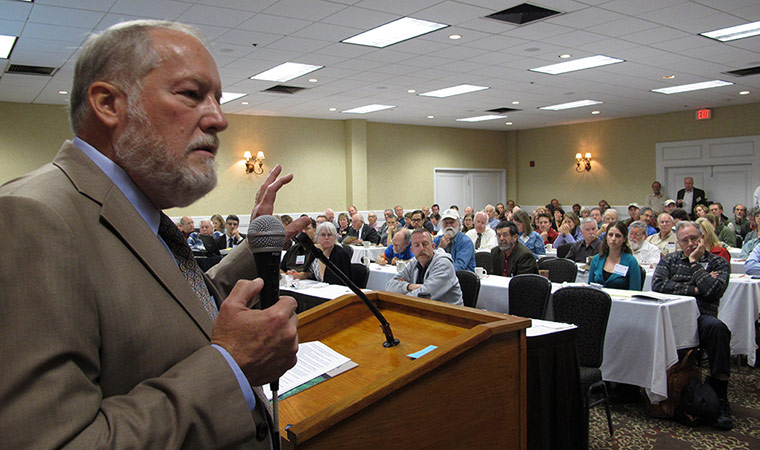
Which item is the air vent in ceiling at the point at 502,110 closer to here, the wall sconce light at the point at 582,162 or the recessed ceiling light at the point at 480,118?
the recessed ceiling light at the point at 480,118

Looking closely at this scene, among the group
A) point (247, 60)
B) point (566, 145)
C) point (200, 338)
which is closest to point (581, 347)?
point (200, 338)

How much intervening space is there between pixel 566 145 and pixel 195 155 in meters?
17.2

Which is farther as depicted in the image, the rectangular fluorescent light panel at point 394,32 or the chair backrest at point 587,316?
the rectangular fluorescent light panel at point 394,32

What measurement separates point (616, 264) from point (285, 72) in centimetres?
616

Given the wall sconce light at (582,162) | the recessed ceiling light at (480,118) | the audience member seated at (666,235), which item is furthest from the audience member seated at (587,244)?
the wall sconce light at (582,162)

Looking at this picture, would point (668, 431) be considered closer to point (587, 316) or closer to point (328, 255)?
point (587, 316)

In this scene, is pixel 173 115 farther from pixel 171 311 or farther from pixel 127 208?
pixel 171 311

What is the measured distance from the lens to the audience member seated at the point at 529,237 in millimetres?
7633

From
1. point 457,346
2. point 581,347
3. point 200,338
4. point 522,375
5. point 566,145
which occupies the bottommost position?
point 581,347

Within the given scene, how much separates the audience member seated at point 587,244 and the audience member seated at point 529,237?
26.2 inches

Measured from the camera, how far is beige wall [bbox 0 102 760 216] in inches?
443

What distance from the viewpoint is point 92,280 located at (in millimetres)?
762

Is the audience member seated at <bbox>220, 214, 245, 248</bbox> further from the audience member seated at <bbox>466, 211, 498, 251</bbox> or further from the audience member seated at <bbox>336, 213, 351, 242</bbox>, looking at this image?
the audience member seated at <bbox>466, 211, 498, 251</bbox>

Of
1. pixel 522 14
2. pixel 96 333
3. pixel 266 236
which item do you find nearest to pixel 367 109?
pixel 522 14
